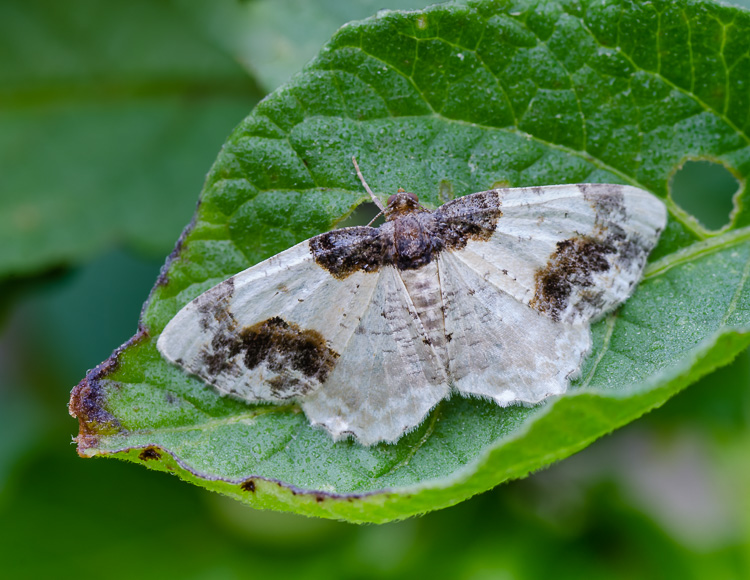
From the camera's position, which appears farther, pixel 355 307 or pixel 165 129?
pixel 165 129

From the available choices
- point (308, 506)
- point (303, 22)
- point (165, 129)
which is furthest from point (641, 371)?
point (165, 129)

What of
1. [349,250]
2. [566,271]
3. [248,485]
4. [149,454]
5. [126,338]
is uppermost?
[126,338]

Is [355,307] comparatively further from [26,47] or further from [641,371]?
[26,47]

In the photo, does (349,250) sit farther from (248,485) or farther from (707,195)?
(707,195)

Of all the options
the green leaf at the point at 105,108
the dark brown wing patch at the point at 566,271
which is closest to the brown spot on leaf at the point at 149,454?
the dark brown wing patch at the point at 566,271

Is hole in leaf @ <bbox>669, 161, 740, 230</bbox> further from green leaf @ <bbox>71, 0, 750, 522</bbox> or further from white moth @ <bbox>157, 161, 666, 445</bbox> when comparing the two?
white moth @ <bbox>157, 161, 666, 445</bbox>

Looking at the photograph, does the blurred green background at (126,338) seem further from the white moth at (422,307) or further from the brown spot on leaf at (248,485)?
the brown spot on leaf at (248,485)

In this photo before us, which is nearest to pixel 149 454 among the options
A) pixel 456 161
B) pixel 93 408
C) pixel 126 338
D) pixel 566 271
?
pixel 93 408
